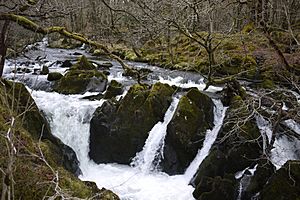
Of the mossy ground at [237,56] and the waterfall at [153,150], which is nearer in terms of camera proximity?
the waterfall at [153,150]

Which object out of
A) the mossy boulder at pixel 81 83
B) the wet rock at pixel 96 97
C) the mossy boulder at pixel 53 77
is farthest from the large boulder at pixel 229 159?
the mossy boulder at pixel 53 77

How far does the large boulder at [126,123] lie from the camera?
10125mm

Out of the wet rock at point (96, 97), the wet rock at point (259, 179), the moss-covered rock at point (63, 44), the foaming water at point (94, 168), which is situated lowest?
the moss-covered rock at point (63, 44)

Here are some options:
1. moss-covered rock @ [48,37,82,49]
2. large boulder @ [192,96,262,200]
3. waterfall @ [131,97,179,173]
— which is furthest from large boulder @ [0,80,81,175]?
moss-covered rock @ [48,37,82,49]

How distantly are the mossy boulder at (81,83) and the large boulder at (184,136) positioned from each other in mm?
4175

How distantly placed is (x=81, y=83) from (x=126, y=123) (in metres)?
3.53

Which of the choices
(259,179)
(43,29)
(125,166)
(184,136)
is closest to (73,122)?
(125,166)

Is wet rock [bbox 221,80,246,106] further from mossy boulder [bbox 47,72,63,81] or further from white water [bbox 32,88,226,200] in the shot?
mossy boulder [bbox 47,72,63,81]

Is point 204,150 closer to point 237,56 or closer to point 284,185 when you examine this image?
point 284,185

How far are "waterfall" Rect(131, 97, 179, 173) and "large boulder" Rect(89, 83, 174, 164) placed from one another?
147 mm

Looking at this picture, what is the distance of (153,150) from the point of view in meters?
9.81

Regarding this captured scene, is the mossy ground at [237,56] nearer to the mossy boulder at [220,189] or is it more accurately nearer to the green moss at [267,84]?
the green moss at [267,84]

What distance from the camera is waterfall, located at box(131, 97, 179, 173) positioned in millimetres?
9664

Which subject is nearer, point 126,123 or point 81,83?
point 126,123
